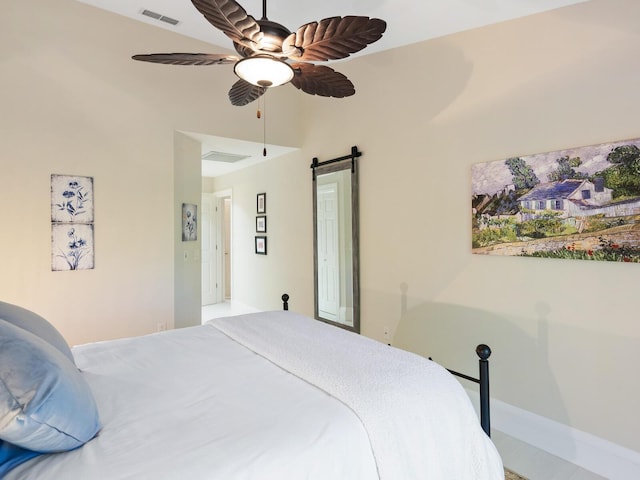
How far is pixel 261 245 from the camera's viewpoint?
17.5ft

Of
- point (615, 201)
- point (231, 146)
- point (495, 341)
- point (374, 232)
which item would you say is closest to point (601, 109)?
point (615, 201)

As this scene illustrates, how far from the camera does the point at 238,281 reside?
5965 mm

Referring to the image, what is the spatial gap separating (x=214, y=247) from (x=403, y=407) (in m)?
5.91

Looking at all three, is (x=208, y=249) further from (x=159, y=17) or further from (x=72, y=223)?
(x=159, y=17)

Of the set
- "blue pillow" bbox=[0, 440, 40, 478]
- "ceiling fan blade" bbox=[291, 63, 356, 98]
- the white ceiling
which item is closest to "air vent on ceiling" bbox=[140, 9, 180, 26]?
the white ceiling

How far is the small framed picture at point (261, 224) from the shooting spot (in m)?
5.25

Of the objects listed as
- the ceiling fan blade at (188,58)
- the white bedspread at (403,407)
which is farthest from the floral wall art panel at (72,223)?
the white bedspread at (403,407)

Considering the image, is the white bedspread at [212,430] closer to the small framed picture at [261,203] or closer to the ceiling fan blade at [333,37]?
the ceiling fan blade at [333,37]

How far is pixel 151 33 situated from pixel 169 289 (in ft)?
7.94

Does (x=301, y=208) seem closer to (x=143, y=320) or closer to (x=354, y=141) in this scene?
(x=354, y=141)

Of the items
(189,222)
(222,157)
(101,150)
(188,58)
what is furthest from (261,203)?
(188,58)

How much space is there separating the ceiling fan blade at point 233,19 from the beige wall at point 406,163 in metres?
1.81

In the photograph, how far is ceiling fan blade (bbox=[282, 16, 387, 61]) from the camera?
1614 mm

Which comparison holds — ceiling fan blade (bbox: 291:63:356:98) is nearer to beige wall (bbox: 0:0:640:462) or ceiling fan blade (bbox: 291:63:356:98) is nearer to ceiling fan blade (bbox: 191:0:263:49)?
ceiling fan blade (bbox: 191:0:263:49)
